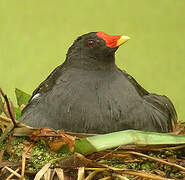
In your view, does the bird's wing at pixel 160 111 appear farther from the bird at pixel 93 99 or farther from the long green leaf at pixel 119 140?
the long green leaf at pixel 119 140

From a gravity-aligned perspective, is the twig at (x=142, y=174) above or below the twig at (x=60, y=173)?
below

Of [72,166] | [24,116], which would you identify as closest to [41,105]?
[24,116]

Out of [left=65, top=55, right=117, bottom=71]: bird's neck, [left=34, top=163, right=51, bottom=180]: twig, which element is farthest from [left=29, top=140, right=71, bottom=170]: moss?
[left=65, top=55, right=117, bottom=71]: bird's neck

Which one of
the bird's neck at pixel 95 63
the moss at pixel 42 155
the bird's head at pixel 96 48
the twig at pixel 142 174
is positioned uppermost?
Result: the bird's head at pixel 96 48

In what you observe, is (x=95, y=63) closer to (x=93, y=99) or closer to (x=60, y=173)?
(x=93, y=99)

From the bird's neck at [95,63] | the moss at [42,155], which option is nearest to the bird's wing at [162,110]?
the bird's neck at [95,63]

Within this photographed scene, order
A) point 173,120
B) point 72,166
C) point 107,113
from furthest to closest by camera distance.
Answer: point 173,120 < point 107,113 < point 72,166

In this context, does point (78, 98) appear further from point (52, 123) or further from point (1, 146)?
point (1, 146)

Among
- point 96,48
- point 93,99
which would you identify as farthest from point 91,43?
point 93,99
